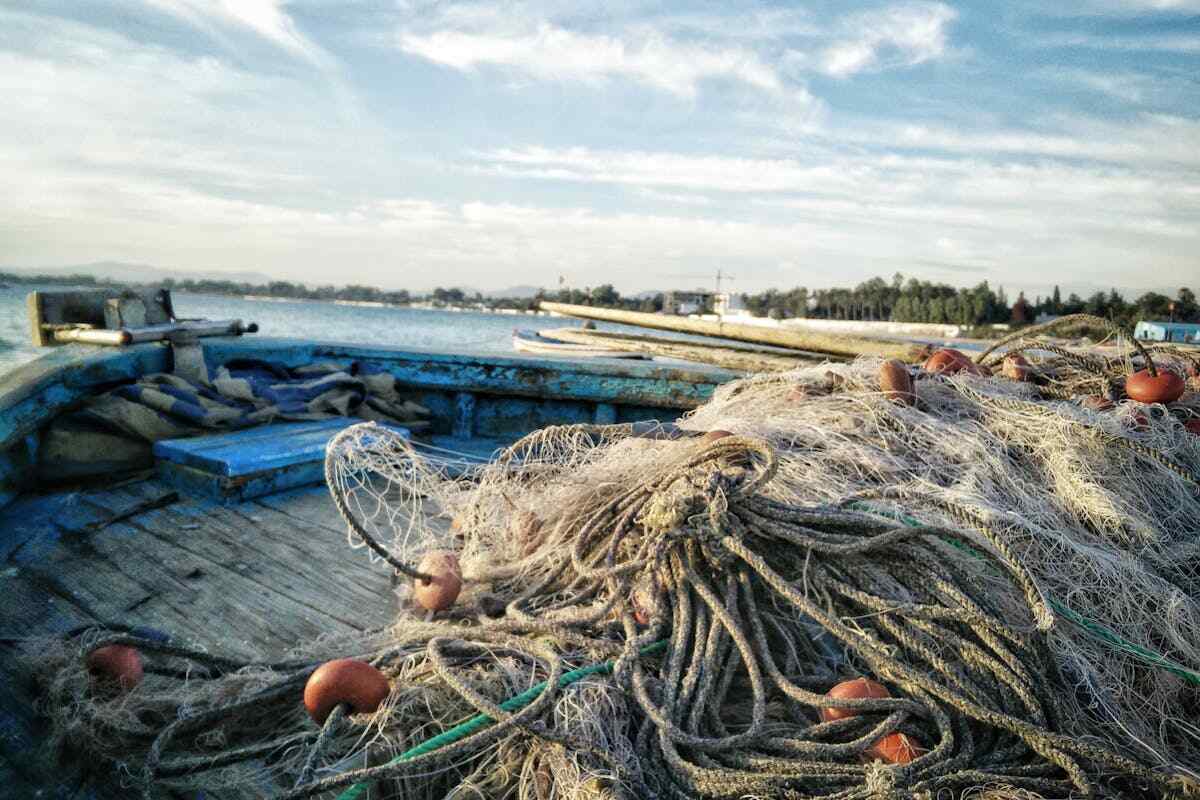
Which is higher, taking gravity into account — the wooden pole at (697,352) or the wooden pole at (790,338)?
the wooden pole at (790,338)

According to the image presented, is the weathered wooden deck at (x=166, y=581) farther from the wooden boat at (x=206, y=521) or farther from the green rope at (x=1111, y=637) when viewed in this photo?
the green rope at (x=1111, y=637)

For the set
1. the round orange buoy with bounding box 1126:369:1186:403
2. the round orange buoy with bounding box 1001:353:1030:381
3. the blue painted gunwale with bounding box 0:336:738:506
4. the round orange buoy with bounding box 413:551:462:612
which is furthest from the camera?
the blue painted gunwale with bounding box 0:336:738:506

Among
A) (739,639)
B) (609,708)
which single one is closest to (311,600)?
(609,708)

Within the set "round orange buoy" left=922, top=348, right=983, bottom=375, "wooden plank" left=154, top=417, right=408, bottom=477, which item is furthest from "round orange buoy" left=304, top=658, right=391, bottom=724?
"round orange buoy" left=922, top=348, right=983, bottom=375

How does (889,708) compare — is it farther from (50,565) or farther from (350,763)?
(50,565)

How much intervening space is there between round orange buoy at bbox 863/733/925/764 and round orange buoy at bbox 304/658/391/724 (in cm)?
114

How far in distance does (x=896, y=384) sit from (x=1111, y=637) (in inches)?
49.6

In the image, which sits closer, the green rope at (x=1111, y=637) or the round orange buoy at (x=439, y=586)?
the green rope at (x=1111, y=637)

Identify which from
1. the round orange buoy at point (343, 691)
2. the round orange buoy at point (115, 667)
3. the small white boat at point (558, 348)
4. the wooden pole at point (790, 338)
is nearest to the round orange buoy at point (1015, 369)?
the wooden pole at point (790, 338)

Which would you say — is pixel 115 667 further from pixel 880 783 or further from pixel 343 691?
pixel 880 783

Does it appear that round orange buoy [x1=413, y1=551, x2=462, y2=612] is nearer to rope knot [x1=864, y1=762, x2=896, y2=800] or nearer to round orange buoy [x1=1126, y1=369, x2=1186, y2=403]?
rope knot [x1=864, y1=762, x2=896, y2=800]

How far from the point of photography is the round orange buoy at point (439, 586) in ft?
7.20

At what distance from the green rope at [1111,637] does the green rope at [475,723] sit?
0.92 metres

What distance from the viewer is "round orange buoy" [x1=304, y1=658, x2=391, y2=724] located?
1.72 meters
